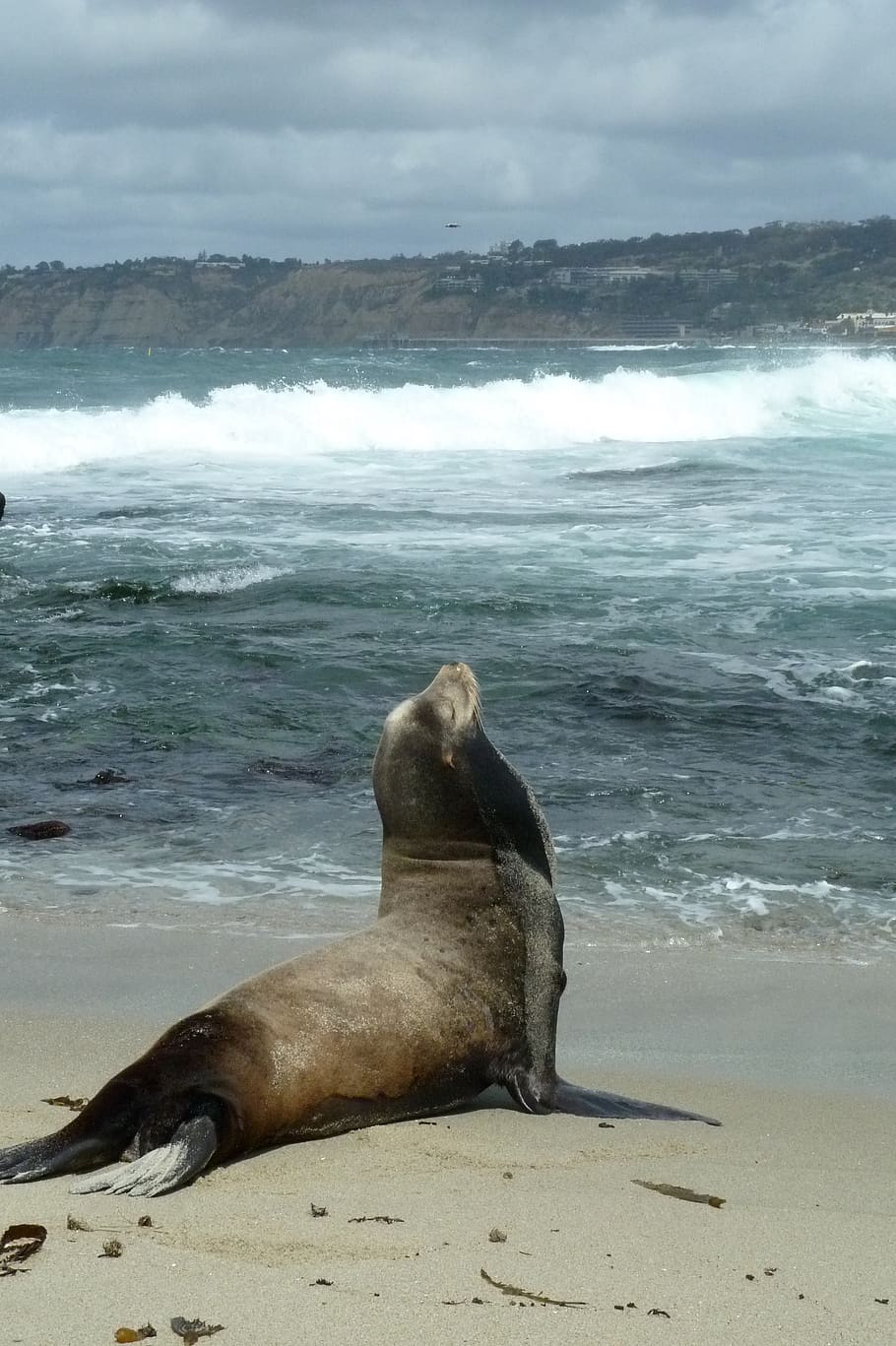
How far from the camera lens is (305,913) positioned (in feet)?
22.1

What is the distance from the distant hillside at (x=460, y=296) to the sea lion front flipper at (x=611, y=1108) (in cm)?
10461

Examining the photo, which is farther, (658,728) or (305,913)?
(658,728)

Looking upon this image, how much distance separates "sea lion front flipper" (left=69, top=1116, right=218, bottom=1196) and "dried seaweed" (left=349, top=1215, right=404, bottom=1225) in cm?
41

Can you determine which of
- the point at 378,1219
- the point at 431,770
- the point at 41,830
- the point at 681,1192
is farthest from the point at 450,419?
the point at 378,1219

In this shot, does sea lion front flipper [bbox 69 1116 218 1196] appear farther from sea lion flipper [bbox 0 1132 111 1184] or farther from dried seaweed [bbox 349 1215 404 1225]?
dried seaweed [bbox 349 1215 404 1225]

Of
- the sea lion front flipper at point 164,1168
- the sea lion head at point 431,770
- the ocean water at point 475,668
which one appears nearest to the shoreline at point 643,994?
the ocean water at point 475,668

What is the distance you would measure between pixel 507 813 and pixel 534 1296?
2065mm

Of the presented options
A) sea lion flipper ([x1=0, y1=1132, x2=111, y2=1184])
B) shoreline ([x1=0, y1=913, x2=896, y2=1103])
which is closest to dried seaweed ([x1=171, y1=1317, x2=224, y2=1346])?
sea lion flipper ([x1=0, y1=1132, x2=111, y2=1184])

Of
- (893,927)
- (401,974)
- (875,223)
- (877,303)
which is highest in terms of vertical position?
(875,223)

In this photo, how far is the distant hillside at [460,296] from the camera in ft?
364

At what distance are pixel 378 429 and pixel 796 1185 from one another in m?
31.4

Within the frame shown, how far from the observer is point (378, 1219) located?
12.2ft

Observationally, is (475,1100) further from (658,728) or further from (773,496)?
(773,496)

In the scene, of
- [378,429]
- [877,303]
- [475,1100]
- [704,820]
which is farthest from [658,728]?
[877,303]
